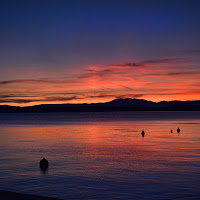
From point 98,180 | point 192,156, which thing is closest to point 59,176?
point 98,180

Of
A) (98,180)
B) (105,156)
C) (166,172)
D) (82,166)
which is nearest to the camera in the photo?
(98,180)

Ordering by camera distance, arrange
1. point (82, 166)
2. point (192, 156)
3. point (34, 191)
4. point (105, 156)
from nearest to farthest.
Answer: point (34, 191) < point (82, 166) < point (192, 156) < point (105, 156)

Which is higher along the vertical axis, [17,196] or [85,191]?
[17,196]

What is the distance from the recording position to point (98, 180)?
95.6 ft

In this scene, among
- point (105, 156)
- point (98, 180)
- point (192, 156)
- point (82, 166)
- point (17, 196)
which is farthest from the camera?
point (105, 156)

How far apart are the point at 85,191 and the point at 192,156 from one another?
22.7 metres

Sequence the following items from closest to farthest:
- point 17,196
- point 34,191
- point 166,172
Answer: point 17,196 < point 34,191 < point 166,172

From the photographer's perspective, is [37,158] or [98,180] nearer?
[98,180]

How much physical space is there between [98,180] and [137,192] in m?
5.48

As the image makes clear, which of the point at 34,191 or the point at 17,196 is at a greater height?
the point at 17,196

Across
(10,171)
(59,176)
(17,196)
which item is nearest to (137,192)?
(59,176)

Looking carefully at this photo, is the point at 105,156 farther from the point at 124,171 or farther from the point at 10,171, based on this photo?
the point at 10,171

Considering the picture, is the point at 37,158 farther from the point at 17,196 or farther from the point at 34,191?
the point at 17,196

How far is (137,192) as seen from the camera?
24.8 meters
